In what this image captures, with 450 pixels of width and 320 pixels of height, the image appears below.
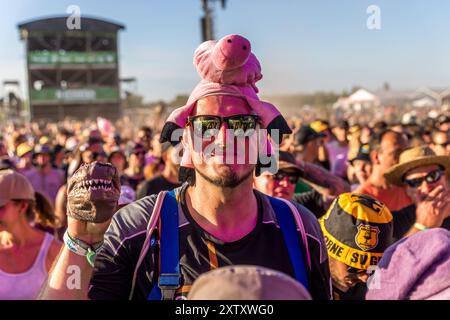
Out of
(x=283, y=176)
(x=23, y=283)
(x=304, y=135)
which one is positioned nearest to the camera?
(x=23, y=283)

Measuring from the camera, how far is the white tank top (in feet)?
9.05

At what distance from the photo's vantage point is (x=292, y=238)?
1.83m

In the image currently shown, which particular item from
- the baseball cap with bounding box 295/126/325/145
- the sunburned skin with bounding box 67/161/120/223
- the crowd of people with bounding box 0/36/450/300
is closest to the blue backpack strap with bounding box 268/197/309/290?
the crowd of people with bounding box 0/36/450/300

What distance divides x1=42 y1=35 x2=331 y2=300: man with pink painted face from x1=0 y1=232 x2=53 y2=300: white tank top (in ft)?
3.37

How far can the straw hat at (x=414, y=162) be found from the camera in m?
3.22

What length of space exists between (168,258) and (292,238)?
1.52 feet

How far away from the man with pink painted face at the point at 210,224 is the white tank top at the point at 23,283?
1.03 meters

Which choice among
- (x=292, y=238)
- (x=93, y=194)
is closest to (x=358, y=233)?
(x=292, y=238)

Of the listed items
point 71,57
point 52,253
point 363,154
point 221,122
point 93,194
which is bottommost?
point 52,253

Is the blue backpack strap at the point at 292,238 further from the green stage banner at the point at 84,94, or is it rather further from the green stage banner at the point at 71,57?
the green stage banner at the point at 71,57

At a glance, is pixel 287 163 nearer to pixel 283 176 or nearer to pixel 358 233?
pixel 283 176

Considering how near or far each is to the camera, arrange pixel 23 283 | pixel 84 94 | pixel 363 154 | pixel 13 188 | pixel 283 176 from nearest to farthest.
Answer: pixel 23 283
pixel 13 188
pixel 283 176
pixel 363 154
pixel 84 94

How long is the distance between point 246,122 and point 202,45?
0.42 metres
